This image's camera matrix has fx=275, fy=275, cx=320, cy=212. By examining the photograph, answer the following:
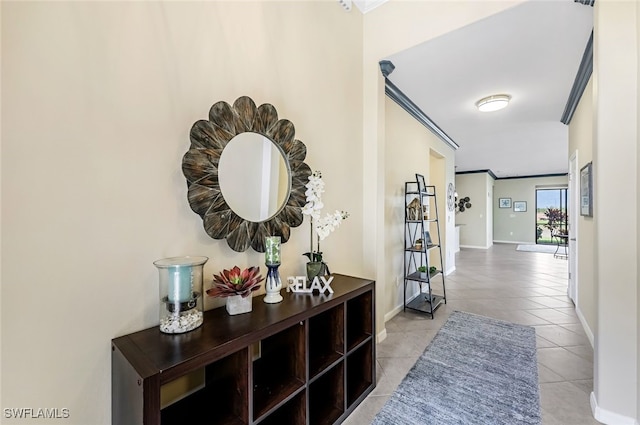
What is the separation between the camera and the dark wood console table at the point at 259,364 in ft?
3.18

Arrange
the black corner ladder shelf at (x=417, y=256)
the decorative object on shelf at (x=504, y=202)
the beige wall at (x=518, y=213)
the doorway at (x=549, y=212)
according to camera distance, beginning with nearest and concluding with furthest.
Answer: the black corner ladder shelf at (x=417, y=256)
the doorway at (x=549, y=212)
the beige wall at (x=518, y=213)
the decorative object on shelf at (x=504, y=202)

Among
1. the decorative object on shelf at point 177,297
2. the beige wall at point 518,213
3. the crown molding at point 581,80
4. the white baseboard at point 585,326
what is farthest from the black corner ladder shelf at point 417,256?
the beige wall at point 518,213

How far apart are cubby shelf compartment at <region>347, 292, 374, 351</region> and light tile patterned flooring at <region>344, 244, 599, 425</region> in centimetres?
42

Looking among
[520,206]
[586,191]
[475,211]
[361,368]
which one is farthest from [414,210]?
[520,206]

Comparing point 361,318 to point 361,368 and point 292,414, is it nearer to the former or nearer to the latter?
point 361,368

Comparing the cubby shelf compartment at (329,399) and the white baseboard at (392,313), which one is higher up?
the cubby shelf compartment at (329,399)

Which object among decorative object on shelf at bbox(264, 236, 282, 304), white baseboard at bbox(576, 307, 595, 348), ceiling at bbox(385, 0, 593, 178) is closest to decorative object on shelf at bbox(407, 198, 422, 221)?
ceiling at bbox(385, 0, 593, 178)

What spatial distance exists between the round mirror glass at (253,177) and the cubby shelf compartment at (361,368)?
46.4 inches

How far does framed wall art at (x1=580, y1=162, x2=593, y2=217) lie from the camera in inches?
108

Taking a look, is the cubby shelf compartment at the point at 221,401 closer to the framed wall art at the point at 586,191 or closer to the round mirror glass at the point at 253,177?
the round mirror glass at the point at 253,177

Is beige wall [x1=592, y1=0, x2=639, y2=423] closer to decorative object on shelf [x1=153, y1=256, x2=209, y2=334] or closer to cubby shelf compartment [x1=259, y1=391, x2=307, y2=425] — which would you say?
cubby shelf compartment [x1=259, y1=391, x2=307, y2=425]

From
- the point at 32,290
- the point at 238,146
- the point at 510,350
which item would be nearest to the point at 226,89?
the point at 238,146

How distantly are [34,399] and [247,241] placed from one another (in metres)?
0.98

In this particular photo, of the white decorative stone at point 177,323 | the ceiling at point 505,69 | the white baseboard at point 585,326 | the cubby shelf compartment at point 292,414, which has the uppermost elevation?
the ceiling at point 505,69
